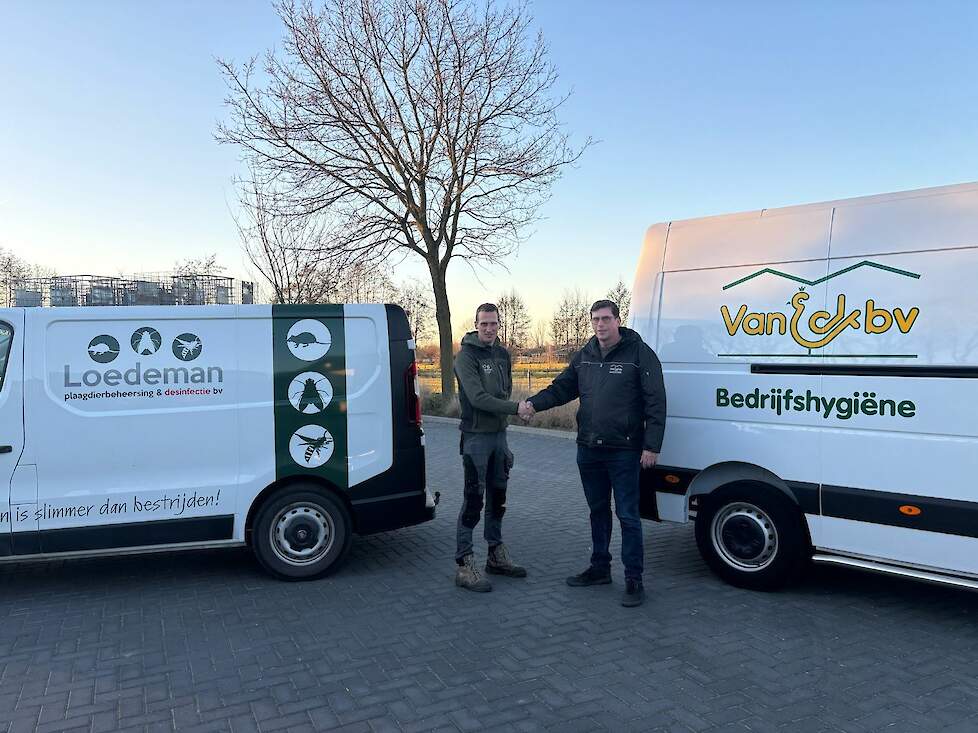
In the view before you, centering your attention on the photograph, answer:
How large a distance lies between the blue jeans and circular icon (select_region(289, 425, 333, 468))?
179 cm

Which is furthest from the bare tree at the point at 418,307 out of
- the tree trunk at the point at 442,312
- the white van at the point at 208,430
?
the white van at the point at 208,430

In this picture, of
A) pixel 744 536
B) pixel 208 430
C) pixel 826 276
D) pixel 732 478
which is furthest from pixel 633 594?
pixel 208 430

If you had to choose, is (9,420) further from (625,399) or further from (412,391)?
(625,399)

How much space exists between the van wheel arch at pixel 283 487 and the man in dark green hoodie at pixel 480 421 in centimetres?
86

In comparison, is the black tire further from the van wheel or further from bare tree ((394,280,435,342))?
bare tree ((394,280,435,342))

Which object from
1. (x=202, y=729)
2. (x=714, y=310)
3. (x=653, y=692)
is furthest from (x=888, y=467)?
(x=202, y=729)

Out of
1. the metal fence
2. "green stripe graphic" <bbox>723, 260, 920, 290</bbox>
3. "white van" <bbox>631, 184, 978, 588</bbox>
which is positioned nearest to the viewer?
"white van" <bbox>631, 184, 978, 588</bbox>

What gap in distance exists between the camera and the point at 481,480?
5.28 metres

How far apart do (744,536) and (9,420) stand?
4.89 metres

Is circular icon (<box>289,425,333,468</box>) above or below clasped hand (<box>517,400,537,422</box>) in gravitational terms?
below

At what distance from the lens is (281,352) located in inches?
209

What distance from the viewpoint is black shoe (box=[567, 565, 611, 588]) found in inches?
209

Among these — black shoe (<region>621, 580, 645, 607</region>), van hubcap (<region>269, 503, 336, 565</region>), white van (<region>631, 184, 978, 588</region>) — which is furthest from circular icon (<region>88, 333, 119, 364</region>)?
black shoe (<region>621, 580, 645, 607</region>)

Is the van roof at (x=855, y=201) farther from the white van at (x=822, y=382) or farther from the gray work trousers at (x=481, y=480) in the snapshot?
the gray work trousers at (x=481, y=480)
